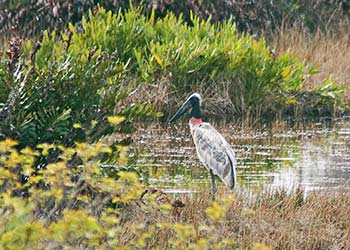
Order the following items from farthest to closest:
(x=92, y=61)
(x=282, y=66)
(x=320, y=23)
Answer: (x=320, y=23), (x=282, y=66), (x=92, y=61)

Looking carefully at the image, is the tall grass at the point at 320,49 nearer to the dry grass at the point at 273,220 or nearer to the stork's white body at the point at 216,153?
the stork's white body at the point at 216,153

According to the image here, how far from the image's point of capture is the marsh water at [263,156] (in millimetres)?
10995

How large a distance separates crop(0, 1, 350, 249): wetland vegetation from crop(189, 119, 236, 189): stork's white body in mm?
253

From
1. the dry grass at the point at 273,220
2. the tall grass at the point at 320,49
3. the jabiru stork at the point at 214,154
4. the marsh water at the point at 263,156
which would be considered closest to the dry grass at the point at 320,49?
the tall grass at the point at 320,49

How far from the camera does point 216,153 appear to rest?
10508mm

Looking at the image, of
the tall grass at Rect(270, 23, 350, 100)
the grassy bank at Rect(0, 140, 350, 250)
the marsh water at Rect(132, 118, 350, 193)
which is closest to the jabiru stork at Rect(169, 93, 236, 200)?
the grassy bank at Rect(0, 140, 350, 250)

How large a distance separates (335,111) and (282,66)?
89 centimetres

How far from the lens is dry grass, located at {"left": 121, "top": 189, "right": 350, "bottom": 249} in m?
8.38

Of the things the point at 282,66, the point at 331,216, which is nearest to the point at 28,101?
the point at 331,216

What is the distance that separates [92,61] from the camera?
9328 mm

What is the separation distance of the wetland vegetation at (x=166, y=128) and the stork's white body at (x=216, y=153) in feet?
0.83

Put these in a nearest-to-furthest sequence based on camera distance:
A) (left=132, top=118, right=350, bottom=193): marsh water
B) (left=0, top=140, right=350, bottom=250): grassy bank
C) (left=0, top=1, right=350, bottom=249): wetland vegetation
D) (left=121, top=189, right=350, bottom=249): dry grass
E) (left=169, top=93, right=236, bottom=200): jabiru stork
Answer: (left=0, top=1, right=350, bottom=249): wetland vegetation → (left=0, top=140, right=350, bottom=250): grassy bank → (left=121, top=189, right=350, bottom=249): dry grass → (left=169, top=93, right=236, bottom=200): jabiru stork → (left=132, top=118, right=350, bottom=193): marsh water

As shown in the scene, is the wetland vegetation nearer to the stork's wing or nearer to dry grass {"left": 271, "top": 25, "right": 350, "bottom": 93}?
dry grass {"left": 271, "top": 25, "right": 350, "bottom": 93}

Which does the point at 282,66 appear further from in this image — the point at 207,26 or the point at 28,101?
the point at 28,101
